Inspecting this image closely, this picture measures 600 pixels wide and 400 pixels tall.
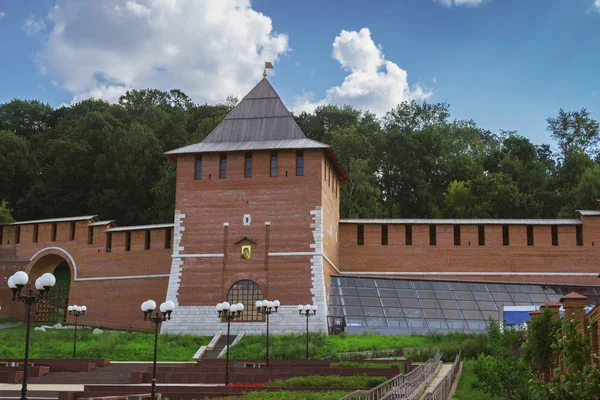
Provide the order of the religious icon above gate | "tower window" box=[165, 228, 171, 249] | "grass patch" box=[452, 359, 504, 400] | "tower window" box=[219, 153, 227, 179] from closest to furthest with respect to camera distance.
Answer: "grass patch" box=[452, 359, 504, 400] < the religious icon above gate < "tower window" box=[219, 153, 227, 179] < "tower window" box=[165, 228, 171, 249]

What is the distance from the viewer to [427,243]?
3566cm

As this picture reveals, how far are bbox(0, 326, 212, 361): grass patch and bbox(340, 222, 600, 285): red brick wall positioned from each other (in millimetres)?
8971

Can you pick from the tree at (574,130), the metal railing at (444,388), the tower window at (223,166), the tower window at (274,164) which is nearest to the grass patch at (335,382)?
the metal railing at (444,388)

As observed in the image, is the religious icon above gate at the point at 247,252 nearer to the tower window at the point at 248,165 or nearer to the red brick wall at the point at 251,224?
the red brick wall at the point at 251,224

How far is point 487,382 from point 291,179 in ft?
59.3

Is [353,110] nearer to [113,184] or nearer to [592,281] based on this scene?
[113,184]

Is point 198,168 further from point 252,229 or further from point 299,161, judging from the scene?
point 299,161

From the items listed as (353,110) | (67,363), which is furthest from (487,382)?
(353,110)

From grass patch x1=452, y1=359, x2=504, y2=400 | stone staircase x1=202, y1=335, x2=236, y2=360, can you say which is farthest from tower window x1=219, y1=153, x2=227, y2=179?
grass patch x1=452, y1=359, x2=504, y2=400

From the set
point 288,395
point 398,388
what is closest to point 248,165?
point 288,395

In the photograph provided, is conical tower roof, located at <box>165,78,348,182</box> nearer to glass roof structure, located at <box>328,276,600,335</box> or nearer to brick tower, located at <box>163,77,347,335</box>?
brick tower, located at <box>163,77,347,335</box>

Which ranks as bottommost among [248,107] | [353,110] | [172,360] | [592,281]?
[172,360]

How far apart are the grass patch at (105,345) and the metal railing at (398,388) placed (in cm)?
1235

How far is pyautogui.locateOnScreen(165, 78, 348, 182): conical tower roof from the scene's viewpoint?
33781 mm
